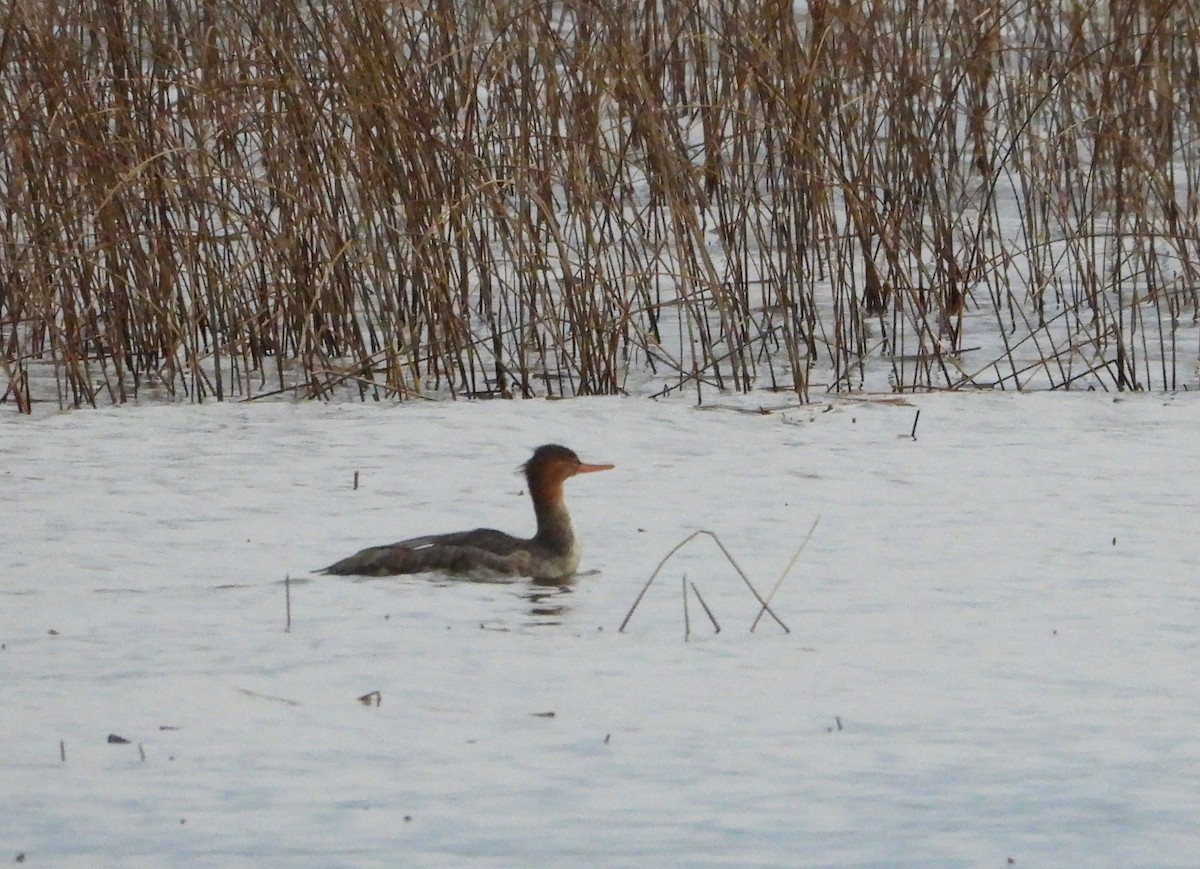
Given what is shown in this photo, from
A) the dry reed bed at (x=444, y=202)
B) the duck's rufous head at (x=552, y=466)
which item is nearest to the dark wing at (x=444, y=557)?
the duck's rufous head at (x=552, y=466)

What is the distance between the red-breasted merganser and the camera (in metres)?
3.74

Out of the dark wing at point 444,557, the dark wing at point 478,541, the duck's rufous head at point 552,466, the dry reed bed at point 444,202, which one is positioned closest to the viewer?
the dark wing at point 444,557

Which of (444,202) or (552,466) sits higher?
(444,202)

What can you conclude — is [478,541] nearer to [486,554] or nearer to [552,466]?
[486,554]

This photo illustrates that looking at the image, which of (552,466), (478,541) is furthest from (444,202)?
(478,541)

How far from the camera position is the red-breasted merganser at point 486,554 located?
3.74 metres

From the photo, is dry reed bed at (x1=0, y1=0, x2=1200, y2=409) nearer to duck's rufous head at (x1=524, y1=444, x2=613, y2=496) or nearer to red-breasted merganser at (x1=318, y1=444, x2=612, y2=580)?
duck's rufous head at (x1=524, y1=444, x2=613, y2=496)

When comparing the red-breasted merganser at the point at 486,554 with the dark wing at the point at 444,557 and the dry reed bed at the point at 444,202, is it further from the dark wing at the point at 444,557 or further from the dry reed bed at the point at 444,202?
the dry reed bed at the point at 444,202

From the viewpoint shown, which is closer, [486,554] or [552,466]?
[486,554]

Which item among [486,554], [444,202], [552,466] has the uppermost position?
[444,202]

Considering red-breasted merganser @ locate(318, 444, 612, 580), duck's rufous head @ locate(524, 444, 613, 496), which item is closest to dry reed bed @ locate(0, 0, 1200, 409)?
duck's rufous head @ locate(524, 444, 613, 496)

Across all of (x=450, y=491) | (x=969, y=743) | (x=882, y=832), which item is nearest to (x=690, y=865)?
(x=882, y=832)

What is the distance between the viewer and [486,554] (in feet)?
12.6

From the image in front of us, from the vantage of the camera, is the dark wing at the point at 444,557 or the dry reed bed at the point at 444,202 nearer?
the dark wing at the point at 444,557
